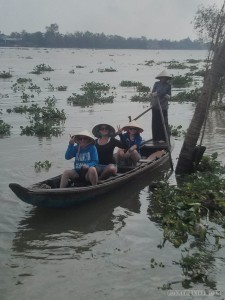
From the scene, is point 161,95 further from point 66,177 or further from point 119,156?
Answer: point 66,177

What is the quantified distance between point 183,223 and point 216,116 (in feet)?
41.1

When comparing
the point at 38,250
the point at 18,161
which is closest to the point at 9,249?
the point at 38,250

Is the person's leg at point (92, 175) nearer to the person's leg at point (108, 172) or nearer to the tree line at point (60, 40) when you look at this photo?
the person's leg at point (108, 172)

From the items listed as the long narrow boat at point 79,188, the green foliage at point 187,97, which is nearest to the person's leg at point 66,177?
the long narrow boat at point 79,188

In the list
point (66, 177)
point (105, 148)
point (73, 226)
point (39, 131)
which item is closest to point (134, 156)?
point (105, 148)

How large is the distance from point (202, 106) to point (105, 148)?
229 cm

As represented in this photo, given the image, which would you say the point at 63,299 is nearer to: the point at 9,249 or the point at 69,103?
the point at 9,249

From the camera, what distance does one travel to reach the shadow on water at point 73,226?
19.7ft

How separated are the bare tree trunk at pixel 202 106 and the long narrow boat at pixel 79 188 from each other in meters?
0.77

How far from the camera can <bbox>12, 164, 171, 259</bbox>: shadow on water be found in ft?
19.7

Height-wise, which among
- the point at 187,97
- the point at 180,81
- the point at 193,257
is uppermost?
the point at 180,81

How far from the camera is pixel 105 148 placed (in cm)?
833

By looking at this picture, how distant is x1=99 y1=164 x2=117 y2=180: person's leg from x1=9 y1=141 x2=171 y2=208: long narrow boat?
156 mm

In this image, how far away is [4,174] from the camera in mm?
9617
